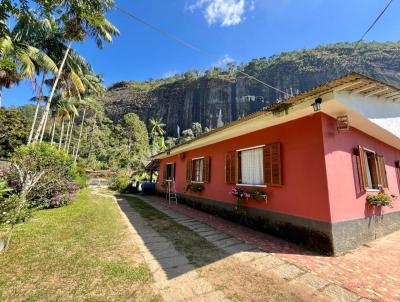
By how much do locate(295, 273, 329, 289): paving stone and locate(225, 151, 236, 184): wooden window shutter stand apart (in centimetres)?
404

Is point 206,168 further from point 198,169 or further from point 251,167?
point 251,167

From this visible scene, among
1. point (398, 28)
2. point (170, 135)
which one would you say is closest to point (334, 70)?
point (170, 135)

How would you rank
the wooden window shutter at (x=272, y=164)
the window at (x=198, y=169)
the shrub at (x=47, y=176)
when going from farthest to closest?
1. the window at (x=198, y=169)
2. the shrub at (x=47, y=176)
3. the wooden window shutter at (x=272, y=164)

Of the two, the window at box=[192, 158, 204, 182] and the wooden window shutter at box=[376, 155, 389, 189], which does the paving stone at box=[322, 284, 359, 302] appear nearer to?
the wooden window shutter at box=[376, 155, 389, 189]

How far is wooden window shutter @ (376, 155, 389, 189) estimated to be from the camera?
21.2 feet

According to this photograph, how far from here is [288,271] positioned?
11.6ft

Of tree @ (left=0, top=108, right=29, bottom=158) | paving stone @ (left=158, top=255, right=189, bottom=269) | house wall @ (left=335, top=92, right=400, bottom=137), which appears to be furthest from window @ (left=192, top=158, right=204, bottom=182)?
tree @ (left=0, top=108, right=29, bottom=158)

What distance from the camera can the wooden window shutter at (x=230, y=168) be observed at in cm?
732

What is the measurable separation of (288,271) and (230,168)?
423 cm

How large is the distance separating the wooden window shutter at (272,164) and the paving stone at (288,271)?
221 cm

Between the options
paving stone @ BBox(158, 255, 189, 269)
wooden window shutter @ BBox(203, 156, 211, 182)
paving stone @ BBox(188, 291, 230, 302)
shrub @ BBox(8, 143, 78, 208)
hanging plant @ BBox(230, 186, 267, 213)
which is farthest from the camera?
wooden window shutter @ BBox(203, 156, 211, 182)

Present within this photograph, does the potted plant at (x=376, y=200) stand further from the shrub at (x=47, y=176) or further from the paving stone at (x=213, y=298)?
the shrub at (x=47, y=176)

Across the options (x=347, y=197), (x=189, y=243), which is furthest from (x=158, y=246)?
(x=347, y=197)

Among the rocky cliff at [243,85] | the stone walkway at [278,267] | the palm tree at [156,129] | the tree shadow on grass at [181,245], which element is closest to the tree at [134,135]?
the palm tree at [156,129]
